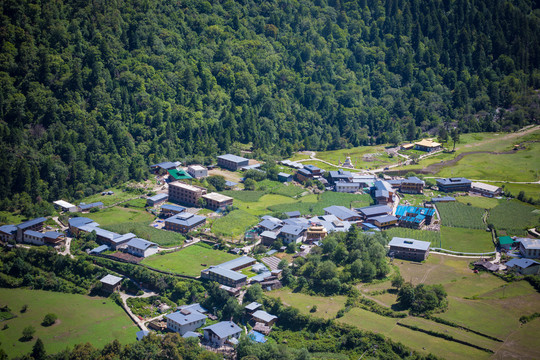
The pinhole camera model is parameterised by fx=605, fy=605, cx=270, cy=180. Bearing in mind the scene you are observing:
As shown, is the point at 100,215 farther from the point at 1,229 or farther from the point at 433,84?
the point at 433,84

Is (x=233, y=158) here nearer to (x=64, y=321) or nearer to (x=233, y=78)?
(x=233, y=78)

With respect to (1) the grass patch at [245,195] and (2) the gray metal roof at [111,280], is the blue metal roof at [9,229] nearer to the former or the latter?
(2) the gray metal roof at [111,280]

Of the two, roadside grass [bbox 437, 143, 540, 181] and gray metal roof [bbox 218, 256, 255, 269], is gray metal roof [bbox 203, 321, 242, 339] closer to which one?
gray metal roof [bbox 218, 256, 255, 269]

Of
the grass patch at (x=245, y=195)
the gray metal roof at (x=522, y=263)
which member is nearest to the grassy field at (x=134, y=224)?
the grass patch at (x=245, y=195)

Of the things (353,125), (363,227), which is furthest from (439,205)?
(353,125)

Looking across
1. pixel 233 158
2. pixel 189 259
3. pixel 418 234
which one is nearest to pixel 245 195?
pixel 233 158

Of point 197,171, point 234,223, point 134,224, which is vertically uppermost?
point 197,171
